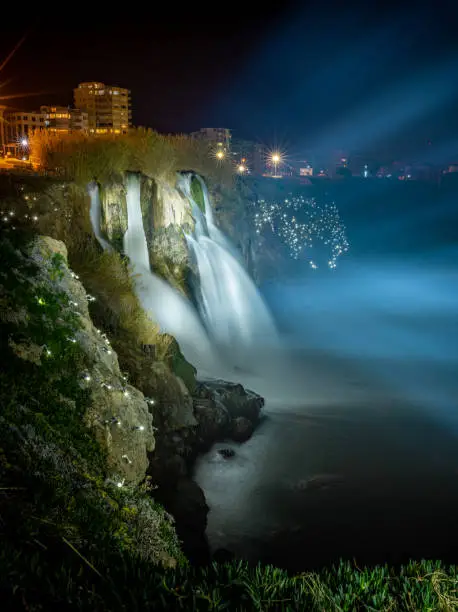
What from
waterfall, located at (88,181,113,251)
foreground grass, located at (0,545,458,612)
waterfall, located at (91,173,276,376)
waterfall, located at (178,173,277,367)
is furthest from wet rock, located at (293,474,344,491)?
waterfall, located at (88,181,113,251)

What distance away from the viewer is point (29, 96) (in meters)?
44.1

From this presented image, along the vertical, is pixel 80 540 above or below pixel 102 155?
below

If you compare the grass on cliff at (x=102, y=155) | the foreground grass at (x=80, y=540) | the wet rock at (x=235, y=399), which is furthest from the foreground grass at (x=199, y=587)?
the grass on cliff at (x=102, y=155)

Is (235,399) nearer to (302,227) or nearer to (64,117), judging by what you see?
(302,227)

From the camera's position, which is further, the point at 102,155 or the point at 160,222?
the point at 160,222

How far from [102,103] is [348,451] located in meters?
48.1

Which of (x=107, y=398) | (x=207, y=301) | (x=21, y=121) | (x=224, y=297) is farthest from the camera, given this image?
(x=21, y=121)

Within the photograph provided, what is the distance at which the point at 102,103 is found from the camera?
5181 centimetres

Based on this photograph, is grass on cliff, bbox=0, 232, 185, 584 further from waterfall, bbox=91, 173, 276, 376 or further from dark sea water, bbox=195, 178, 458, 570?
waterfall, bbox=91, 173, 276, 376

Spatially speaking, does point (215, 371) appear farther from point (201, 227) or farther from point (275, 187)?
point (275, 187)

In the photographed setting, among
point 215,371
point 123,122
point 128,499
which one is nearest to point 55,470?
point 128,499

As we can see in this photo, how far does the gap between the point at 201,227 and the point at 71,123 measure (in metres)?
28.2

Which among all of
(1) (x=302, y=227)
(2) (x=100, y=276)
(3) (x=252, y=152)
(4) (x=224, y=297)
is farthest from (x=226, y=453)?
(3) (x=252, y=152)

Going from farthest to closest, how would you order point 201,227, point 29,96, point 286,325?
1. point 29,96
2. point 286,325
3. point 201,227
